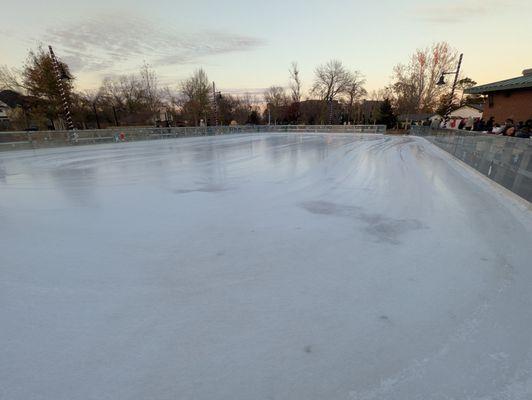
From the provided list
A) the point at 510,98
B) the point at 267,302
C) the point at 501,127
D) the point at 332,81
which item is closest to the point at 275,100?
the point at 332,81

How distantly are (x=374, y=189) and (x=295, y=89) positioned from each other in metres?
63.5

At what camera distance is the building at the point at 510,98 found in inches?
534

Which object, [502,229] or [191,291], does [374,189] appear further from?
[191,291]

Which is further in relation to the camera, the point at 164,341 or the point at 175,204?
the point at 175,204

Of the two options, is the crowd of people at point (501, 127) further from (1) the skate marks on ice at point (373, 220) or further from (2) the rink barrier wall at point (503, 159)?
(1) the skate marks on ice at point (373, 220)

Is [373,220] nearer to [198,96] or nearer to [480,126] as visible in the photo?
[480,126]

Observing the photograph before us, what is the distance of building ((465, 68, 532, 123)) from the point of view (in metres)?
13.6

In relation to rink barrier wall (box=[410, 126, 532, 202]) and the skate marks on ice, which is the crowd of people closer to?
rink barrier wall (box=[410, 126, 532, 202])

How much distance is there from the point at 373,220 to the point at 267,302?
8.91 ft

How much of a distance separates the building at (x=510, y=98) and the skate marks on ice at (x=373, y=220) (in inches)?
551

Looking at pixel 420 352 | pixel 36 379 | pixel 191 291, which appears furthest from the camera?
pixel 191 291

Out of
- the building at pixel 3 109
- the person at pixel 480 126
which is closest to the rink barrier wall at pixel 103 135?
the person at pixel 480 126

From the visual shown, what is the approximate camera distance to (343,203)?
5383 mm

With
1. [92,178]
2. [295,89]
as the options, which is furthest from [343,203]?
[295,89]
